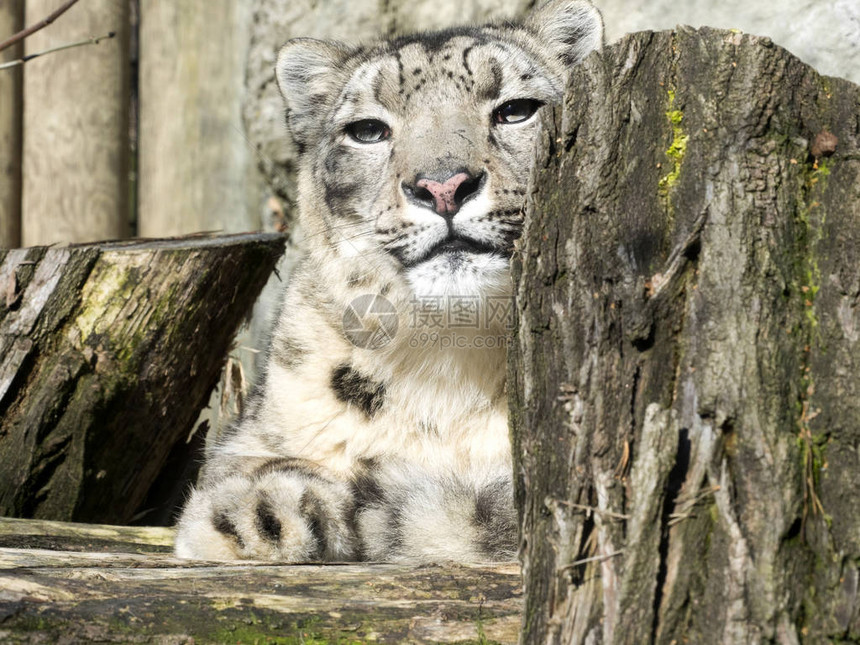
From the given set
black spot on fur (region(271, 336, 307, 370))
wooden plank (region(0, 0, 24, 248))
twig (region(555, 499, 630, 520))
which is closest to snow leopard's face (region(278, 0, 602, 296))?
black spot on fur (region(271, 336, 307, 370))

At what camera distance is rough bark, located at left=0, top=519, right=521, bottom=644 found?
1930 mm

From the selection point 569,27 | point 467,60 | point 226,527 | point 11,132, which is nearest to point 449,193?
point 467,60

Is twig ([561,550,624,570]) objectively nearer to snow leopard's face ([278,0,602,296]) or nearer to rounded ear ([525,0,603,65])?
snow leopard's face ([278,0,602,296])

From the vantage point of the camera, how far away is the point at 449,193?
2.77 meters

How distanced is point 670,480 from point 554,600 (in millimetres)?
302

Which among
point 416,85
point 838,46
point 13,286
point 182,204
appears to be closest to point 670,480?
point 416,85

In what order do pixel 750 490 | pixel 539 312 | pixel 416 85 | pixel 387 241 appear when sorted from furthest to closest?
1. pixel 416 85
2. pixel 387 241
3. pixel 539 312
4. pixel 750 490

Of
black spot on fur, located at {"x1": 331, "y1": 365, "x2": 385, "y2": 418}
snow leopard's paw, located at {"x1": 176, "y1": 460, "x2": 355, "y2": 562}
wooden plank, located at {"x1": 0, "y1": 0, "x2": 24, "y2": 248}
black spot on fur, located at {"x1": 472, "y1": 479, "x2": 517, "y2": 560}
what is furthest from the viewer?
wooden plank, located at {"x1": 0, "y1": 0, "x2": 24, "y2": 248}

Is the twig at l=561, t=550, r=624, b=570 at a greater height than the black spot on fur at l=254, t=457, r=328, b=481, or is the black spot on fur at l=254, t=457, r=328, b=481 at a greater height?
the black spot on fur at l=254, t=457, r=328, b=481

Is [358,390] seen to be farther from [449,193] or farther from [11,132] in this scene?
[11,132]

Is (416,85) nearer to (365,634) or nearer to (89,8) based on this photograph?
(365,634)

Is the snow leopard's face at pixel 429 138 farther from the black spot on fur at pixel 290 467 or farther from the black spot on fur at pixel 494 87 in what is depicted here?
the black spot on fur at pixel 290 467

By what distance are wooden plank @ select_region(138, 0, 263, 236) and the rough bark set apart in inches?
157

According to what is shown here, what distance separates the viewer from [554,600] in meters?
1.78
